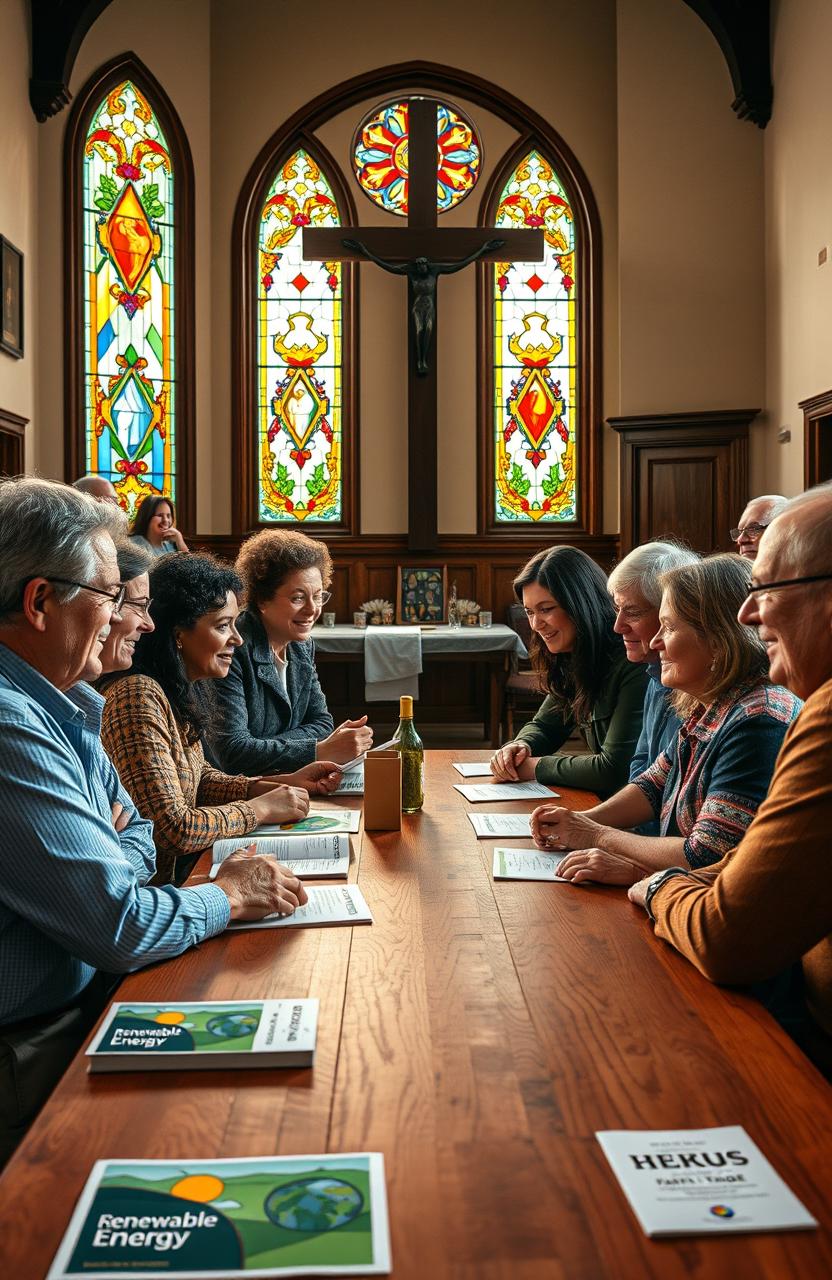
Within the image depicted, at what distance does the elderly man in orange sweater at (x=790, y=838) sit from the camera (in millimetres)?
1424

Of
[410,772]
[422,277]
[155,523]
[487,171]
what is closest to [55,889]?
[410,772]

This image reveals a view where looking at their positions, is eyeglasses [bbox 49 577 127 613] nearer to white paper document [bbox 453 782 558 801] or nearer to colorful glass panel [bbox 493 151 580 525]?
white paper document [bbox 453 782 558 801]

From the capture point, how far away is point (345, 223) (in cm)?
845

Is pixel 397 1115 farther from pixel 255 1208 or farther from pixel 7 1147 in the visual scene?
pixel 7 1147

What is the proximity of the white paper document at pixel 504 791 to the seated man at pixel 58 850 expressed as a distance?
1023mm

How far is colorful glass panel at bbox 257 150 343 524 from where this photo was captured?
8453 mm

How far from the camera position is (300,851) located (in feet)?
7.30

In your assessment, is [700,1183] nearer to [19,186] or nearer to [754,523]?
[754,523]

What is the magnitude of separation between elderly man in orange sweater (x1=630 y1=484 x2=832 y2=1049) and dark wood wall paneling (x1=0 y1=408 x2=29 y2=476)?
6.20 metres

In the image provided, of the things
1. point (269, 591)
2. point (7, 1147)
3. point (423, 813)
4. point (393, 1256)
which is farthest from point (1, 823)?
point (269, 591)

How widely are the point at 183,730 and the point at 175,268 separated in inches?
256

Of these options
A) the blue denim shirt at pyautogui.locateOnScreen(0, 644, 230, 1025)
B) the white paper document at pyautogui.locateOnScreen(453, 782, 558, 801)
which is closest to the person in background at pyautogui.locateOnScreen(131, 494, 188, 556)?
the white paper document at pyautogui.locateOnScreen(453, 782, 558, 801)

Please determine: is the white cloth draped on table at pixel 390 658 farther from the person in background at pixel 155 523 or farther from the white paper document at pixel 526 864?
the white paper document at pixel 526 864

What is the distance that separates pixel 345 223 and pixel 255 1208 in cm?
827
